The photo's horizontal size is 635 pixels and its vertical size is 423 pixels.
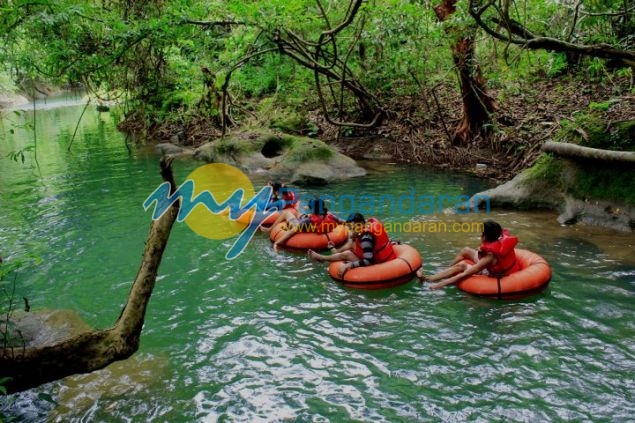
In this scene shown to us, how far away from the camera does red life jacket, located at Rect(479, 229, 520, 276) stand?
644 cm

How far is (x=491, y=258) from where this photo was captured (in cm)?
649

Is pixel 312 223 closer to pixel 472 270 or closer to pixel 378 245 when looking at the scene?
pixel 378 245

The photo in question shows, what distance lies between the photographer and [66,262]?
8352 mm

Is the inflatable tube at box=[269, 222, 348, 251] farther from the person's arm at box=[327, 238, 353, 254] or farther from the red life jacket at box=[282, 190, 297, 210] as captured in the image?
the red life jacket at box=[282, 190, 297, 210]

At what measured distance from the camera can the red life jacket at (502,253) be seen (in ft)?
21.1

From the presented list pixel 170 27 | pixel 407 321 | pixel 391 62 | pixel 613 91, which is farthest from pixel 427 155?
pixel 407 321

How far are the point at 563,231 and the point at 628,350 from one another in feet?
12.6

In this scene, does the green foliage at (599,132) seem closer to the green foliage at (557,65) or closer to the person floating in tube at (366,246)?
the green foliage at (557,65)

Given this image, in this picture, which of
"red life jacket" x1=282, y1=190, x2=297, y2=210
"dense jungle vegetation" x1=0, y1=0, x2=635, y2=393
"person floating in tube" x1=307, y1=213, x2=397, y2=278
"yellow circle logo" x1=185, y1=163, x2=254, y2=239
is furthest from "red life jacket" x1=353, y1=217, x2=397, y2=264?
"dense jungle vegetation" x1=0, y1=0, x2=635, y2=393

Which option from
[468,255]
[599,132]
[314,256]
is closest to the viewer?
[468,255]

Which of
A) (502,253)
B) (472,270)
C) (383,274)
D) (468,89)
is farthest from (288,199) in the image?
(468,89)

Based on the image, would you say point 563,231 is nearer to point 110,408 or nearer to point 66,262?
point 110,408

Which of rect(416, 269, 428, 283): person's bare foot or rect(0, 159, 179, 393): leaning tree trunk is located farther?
rect(416, 269, 428, 283): person's bare foot

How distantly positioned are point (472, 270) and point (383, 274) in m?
1.16
